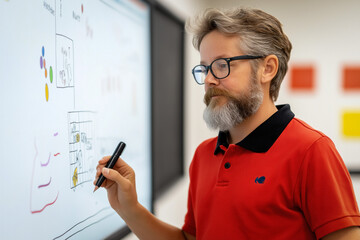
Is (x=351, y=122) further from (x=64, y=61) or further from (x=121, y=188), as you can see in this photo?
(x=64, y=61)

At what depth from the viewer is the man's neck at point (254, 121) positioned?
1.00m

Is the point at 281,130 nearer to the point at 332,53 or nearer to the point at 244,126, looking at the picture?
the point at 244,126

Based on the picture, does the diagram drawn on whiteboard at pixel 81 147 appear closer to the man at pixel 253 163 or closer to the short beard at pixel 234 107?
the man at pixel 253 163

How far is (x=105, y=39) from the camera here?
44.6 inches

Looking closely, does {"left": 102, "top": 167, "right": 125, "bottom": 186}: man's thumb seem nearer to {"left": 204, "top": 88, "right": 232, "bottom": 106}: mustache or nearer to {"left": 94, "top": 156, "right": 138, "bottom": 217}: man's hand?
{"left": 94, "top": 156, "right": 138, "bottom": 217}: man's hand

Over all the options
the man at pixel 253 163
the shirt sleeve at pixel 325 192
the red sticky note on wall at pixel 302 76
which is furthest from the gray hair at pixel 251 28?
the red sticky note on wall at pixel 302 76

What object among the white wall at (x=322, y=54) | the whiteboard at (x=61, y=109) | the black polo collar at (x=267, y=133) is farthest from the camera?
the white wall at (x=322, y=54)

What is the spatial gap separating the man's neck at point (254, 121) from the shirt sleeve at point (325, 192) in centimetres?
19

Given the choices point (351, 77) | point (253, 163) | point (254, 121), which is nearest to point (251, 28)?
point (254, 121)

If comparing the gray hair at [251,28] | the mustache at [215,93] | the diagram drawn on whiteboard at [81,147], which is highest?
the gray hair at [251,28]

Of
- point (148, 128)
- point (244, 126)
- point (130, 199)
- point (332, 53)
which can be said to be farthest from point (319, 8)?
point (130, 199)

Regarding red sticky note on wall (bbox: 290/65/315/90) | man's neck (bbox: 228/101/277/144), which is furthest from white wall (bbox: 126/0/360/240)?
man's neck (bbox: 228/101/277/144)

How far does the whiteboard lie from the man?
12 centimetres

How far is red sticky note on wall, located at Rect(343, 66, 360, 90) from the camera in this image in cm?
283
